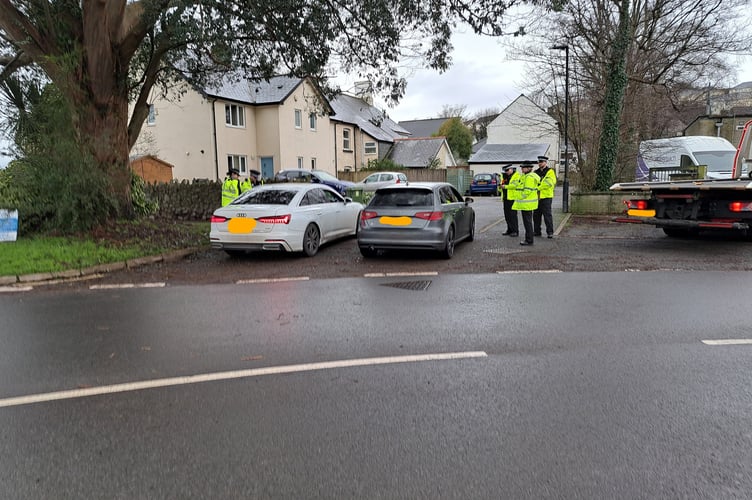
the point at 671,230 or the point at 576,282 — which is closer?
the point at 576,282

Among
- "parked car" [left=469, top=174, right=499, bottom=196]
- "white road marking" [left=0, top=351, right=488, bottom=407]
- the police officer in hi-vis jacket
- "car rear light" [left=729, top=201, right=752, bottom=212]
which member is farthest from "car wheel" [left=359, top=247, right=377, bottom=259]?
"parked car" [left=469, top=174, right=499, bottom=196]

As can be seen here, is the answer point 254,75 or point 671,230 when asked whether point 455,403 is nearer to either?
point 671,230

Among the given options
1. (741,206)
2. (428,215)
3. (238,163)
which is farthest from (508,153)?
(428,215)

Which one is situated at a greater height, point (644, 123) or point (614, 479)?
point (644, 123)

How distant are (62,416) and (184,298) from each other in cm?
378

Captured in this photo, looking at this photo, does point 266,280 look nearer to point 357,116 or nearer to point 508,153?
point 357,116

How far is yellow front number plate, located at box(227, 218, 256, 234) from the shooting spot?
9.91 meters

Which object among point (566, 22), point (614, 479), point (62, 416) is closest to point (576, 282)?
point (614, 479)

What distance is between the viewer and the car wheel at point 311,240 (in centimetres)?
1043

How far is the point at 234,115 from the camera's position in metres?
31.3

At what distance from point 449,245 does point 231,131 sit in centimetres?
2384

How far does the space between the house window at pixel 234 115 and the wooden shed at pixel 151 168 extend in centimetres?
484

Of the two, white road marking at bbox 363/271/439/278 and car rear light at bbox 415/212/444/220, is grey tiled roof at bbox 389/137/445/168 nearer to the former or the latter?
car rear light at bbox 415/212/444/220

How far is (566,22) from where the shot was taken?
65.0 feet
